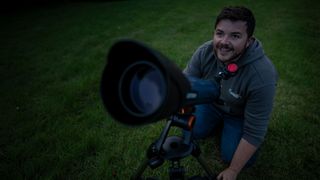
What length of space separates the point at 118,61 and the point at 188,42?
4320mm

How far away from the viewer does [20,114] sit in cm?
360

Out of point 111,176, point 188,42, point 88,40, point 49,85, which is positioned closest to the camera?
point 111,176

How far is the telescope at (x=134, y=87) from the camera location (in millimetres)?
1355

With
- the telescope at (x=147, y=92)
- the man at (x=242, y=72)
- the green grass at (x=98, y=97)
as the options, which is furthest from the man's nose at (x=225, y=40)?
the green grass at (x=98, y=97)

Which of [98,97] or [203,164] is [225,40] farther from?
[98,97]

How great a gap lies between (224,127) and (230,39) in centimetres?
107

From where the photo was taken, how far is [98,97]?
386 cm

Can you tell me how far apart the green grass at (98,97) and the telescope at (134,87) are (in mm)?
1293

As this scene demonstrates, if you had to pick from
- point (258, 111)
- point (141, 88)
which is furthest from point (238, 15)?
point (141, 88)

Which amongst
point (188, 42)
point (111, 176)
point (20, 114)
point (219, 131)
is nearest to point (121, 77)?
point (111, 176)

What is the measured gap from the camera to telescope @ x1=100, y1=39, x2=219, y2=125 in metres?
1.36

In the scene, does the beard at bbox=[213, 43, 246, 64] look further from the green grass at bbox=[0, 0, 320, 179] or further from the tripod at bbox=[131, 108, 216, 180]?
the green grass at bbox=[0, 0, 320, 179]

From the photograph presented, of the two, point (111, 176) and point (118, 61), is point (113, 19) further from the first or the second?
point (118, 61)

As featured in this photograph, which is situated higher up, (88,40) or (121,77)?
(121,77)
